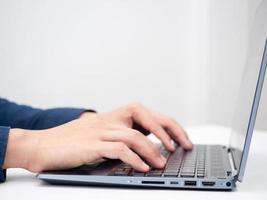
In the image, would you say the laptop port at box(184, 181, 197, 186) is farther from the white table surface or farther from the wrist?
the wrist

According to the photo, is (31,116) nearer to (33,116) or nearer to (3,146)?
(33,116)

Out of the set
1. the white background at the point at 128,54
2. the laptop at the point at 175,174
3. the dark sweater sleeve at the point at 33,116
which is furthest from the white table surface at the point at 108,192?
the white background at the point at 128,54

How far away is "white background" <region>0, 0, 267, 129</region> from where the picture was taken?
1.79 m

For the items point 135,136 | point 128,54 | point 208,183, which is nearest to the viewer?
point 208,183

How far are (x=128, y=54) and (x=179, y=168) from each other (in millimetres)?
1353

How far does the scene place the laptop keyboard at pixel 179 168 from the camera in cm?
57

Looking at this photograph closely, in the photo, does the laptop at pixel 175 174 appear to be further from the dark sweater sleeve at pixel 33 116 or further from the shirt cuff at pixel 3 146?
the dark sweater sleeve at pixel 33 116

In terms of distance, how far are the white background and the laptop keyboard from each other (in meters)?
1.09

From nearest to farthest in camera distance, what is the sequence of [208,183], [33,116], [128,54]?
[208,183], [33,116], [128,54]

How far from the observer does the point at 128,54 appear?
1.93 m

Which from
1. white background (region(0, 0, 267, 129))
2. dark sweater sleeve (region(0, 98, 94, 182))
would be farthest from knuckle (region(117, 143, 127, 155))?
white background (region(0, 0, 267, 129))

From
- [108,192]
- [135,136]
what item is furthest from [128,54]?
[108,192]

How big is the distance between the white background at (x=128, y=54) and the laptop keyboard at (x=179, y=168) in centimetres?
109

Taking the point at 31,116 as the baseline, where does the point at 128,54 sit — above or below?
above
